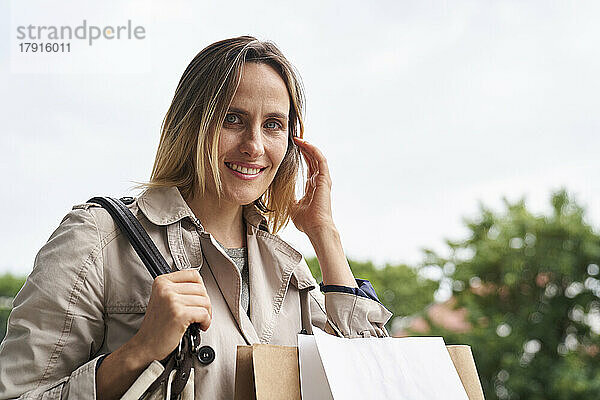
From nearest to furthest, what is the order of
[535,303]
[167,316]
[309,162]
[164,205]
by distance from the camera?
[167,316], [164,205], [309,162], [535,303]

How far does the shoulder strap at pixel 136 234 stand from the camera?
3.61 feet

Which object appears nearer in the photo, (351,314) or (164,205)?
(164,205)

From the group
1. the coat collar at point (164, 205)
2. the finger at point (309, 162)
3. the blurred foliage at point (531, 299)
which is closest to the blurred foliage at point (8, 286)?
the blurred foliage at point (531, 299)

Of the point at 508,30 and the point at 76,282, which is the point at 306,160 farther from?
the point at 508,30

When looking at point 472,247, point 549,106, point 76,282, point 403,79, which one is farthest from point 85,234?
point 403,79

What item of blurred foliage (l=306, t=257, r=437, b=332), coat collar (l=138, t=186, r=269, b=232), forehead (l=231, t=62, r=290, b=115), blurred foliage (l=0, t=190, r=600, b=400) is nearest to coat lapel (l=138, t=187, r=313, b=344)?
coat collar (l=138, t=186, r=269, b=232)

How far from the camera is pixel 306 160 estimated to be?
158 cm

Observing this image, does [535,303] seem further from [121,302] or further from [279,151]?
[121,302]

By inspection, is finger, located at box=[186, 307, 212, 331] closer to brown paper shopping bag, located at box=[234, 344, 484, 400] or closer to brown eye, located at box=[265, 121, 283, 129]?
brown paper shopping bag, located at box=[234, 344, 484, 400]

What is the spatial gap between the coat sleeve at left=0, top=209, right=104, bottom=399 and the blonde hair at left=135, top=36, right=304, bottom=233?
0.22 m

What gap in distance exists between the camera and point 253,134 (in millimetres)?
1301

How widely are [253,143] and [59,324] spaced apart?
0.46m

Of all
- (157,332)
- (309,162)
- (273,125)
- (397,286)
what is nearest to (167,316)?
(157,332)

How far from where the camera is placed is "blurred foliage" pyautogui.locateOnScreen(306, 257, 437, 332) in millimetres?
9109
